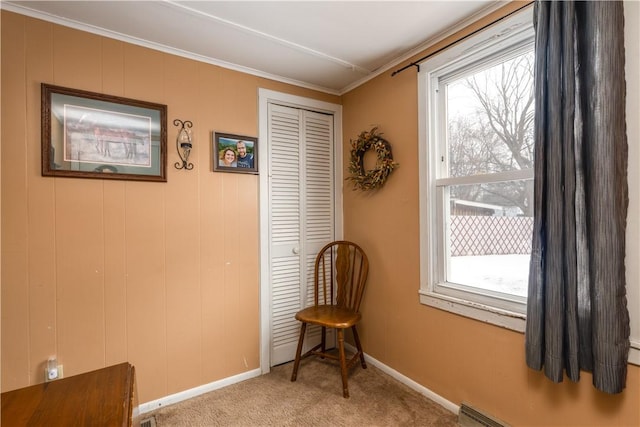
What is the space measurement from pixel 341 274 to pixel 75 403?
1.89 meters

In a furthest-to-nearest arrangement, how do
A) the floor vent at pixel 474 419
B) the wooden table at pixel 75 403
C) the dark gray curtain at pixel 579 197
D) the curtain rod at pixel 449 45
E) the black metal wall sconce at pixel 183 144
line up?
the black metal wall sconce at pixel 183 144 < the floor vent at pixel 474 419 < the curtain rod at pixel 449 45 < the dark gray curtain at pixel 579 197 < the wooden table at pixel 75 403

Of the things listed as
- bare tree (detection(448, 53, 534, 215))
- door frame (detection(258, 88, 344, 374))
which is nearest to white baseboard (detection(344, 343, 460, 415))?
door frame (detection(258, 88, 344, 374))

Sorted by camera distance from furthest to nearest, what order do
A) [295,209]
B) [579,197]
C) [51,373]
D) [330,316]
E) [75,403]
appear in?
[295,209], [330,316], [51,373], [579,197], [75,403]

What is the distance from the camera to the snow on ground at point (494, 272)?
161 cm

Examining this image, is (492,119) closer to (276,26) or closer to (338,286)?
(276,26)

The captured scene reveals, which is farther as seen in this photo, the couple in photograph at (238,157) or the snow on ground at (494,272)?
the couple in photograph at (238,157)

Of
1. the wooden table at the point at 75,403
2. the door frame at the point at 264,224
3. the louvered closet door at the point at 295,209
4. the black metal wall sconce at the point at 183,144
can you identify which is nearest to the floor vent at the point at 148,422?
the door frame at the point at 264,224

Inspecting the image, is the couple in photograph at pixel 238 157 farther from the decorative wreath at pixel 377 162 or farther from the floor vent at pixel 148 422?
the floor vent at pixel 148 422

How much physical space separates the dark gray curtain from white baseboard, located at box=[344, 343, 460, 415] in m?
0.69

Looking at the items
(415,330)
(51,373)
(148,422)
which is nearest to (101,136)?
(51,373)

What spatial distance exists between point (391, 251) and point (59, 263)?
2.07 m

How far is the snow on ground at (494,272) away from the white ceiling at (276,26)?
1.35 meters

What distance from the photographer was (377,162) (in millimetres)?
2375

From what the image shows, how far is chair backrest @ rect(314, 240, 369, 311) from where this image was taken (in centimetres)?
250
